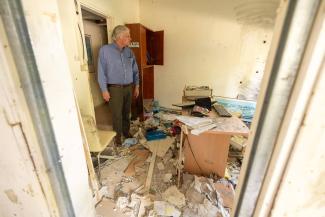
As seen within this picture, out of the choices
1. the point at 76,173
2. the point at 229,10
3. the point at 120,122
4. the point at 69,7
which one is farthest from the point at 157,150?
the point at 229,10

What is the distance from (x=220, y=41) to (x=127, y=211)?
305 centimetres

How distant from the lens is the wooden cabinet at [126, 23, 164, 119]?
280 centimetres

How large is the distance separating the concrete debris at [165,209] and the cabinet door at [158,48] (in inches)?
105

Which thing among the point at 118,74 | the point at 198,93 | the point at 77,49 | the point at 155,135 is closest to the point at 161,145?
the point at 155,135

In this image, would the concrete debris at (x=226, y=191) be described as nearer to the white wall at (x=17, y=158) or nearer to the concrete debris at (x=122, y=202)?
the concrete debris at (x=122, y=202)

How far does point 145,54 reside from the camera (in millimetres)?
3080

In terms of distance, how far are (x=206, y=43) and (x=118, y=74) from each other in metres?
1.89

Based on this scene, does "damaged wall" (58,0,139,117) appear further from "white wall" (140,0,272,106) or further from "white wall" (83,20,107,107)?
"white wall" (140,0,272,106)

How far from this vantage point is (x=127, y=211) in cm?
143

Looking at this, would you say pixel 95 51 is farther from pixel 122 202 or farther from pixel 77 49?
pixel 122 202

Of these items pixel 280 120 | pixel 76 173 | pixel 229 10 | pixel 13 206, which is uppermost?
pixel 229 10

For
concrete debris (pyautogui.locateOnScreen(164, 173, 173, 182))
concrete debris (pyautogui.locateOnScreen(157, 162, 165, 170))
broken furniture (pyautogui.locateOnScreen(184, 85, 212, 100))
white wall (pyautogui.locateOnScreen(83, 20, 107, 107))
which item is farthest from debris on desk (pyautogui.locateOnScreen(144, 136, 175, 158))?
white wall (pyautogui.locateOnScreen(83, 20, 107, 107))

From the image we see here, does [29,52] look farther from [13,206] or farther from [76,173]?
[13,206]

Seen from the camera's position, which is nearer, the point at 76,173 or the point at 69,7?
the point at 76,173
